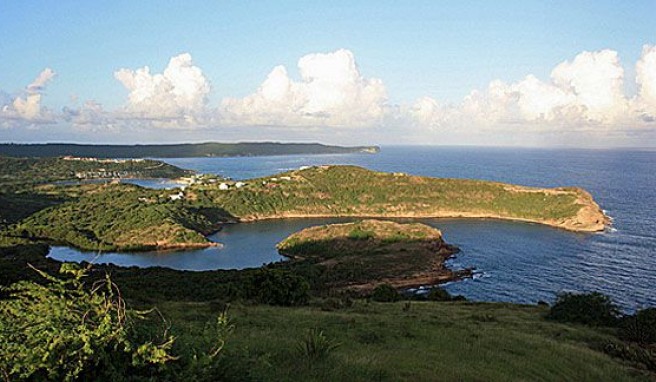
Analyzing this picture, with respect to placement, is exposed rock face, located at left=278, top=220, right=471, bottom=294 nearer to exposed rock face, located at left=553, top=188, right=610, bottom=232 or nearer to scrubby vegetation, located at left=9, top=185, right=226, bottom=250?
scrubby vegetation, located at left=9, top=185, right=226, bottom=250

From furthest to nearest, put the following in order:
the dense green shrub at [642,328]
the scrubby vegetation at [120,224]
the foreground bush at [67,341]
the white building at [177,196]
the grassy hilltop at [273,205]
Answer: the white building at [177,196] < the grassy hilltop at [273,205] < the scrubby vegetation at [120,224] < the dense green shrub at [642,328] < the foreground bush at [67,341]

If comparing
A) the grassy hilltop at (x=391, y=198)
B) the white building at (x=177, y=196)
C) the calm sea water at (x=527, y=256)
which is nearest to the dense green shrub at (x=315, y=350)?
the calm sea water at (x=527, y=256)

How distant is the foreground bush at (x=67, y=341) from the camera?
4.70 m

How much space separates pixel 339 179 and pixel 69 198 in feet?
213

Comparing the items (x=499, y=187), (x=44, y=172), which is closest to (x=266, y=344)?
(x=499, y=187)

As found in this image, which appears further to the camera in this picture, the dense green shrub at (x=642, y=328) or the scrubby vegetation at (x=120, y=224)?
the scrubby vegetation at (x=120, y=224)

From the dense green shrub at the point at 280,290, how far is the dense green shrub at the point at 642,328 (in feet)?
47.2

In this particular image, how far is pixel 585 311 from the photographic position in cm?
2333

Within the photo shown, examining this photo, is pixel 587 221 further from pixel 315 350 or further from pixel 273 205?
pixel 315 350

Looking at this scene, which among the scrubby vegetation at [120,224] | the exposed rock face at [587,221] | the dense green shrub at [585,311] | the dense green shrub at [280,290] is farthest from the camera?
the exposed rock face at [587,221]

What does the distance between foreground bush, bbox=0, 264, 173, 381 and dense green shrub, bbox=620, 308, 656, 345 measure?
18593mm

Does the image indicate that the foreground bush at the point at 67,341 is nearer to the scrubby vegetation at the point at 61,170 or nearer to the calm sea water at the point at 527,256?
the calm sea water at the point at 527,256

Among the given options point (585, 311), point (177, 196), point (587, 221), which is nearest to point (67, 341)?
point (585, 311)

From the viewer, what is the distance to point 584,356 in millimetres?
13156
